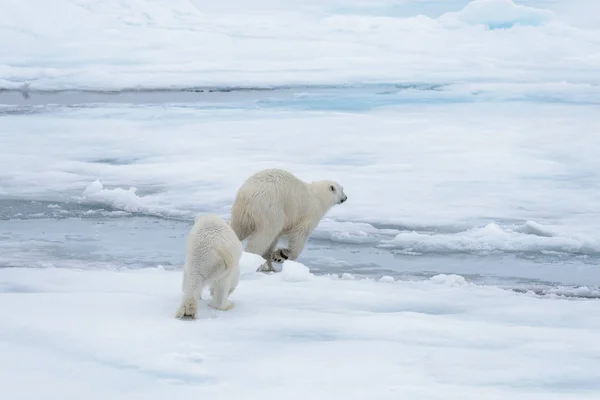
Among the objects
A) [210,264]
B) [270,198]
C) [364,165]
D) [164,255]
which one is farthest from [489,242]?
[364,165]

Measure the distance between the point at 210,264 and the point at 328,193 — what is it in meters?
2.22

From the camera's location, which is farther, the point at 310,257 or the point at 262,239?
the point at 310,257

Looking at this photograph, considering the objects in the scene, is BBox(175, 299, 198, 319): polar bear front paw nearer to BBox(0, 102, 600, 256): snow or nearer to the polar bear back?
the polar bear back

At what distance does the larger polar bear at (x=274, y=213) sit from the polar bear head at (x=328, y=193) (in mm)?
43

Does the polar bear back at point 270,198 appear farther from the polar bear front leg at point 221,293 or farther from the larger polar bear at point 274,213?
the polar bear front leg at point 221,293

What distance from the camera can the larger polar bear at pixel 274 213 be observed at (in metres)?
4.84

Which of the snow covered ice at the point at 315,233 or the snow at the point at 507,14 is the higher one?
the snow at the point at 507,14

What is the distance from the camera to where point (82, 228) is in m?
6.28

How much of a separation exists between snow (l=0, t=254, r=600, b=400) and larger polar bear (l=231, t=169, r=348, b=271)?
2.12 ft

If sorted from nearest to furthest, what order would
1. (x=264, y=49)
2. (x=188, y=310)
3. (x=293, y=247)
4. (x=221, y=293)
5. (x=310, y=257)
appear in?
(x=188, y=310), (x=221, y=293), (x=293, y=247), (x=310, y=257), (x=264, y=49)

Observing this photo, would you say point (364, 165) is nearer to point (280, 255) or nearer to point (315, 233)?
point (315, 233)

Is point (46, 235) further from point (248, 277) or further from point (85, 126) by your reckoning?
point (85, 126)

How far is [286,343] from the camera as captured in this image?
309 cm

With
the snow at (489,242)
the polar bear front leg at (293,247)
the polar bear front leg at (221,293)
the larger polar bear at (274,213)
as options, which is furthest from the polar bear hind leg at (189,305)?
the snow at (489,242)
